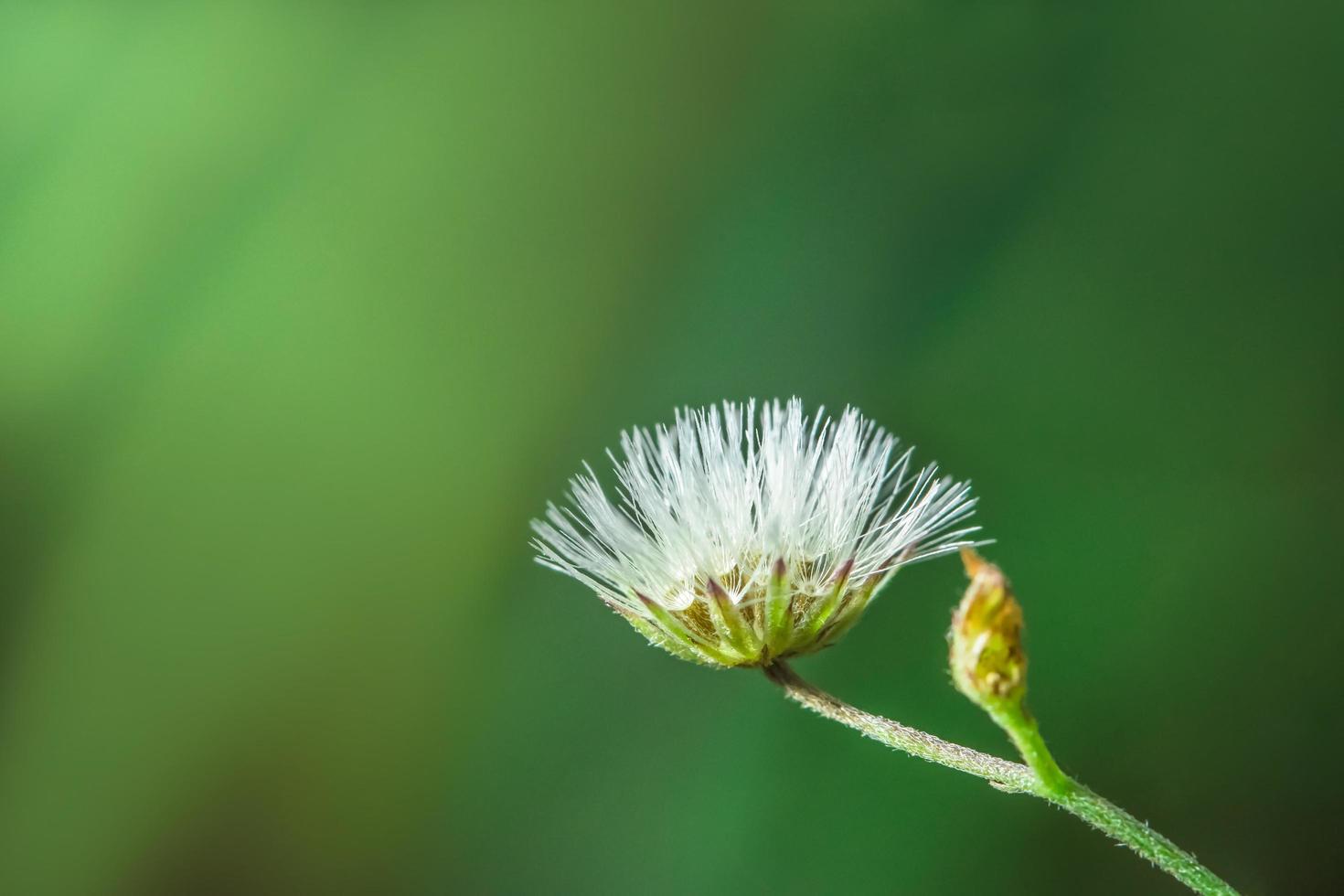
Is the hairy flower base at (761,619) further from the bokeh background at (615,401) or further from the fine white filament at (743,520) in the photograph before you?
the bokeh background at (615,401)

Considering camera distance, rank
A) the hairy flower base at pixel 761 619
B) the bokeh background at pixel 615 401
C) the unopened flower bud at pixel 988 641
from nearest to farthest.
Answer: the unopened flower bud at pixel 988 641 → the hairy flower base at pixel 761 619 → the bokeh background at pixel 615 401

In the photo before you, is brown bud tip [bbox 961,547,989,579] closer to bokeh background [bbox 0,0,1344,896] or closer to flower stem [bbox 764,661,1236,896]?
flower stem [bbox 764,661,1236,896]

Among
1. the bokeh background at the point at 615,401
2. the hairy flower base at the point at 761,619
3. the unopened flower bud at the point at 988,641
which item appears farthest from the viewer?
the bokeh background at the point at 615,401

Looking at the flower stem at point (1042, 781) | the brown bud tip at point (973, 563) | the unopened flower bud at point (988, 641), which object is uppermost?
the brown bud tip at point (973, 563)

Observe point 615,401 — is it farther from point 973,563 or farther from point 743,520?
point 973,563

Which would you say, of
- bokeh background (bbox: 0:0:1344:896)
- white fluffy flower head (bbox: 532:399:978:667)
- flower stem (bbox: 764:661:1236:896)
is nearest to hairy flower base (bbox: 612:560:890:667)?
white fluffy flower head (bbox: 532:399:978:667)

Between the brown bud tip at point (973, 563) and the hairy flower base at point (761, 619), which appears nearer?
the brown bud tip at point (973, 563)

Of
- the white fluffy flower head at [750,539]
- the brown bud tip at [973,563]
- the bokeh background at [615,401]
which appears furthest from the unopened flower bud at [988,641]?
the bokeh background at [615,401]

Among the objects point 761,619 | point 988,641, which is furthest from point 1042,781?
point 761,619
